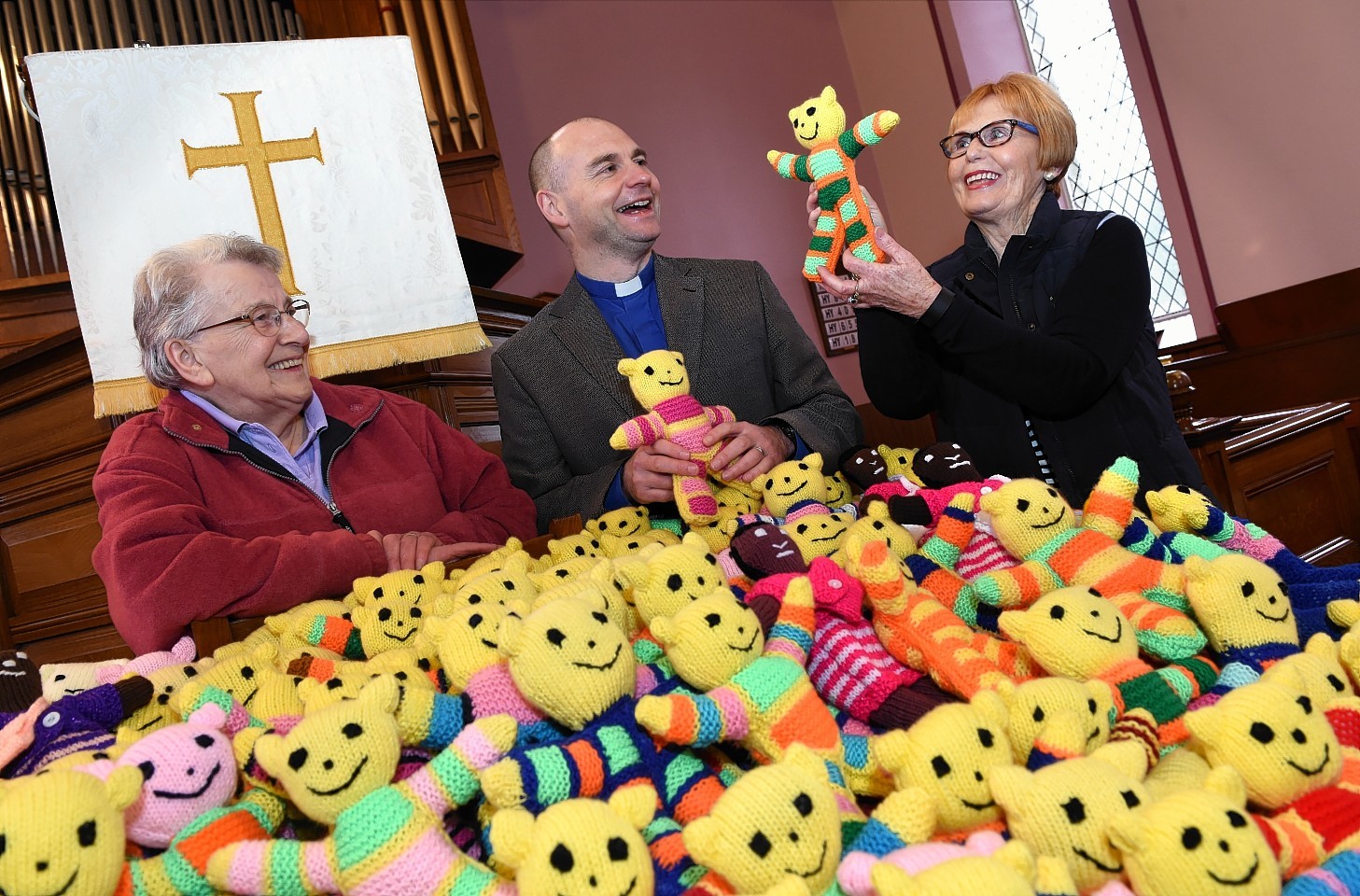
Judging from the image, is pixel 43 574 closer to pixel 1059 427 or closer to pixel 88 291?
pixel 88 291

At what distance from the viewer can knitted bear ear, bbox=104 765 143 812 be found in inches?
23.7

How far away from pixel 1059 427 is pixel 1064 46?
194 inches

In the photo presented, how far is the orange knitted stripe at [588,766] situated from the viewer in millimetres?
637

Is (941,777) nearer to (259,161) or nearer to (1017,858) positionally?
(1017,858)

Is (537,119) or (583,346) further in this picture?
(537,119)

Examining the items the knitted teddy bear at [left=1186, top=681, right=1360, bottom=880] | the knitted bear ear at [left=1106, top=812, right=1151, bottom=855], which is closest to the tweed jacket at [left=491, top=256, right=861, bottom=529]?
the knitted teddy bear at [left=1186, top=681, right=1360, bottom=880]

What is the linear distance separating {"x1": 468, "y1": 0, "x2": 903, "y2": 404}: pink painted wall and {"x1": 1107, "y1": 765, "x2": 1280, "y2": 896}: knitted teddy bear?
4.42 metres

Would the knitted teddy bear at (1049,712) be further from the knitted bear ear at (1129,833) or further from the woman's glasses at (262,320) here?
the woman's glasses at (262,320)

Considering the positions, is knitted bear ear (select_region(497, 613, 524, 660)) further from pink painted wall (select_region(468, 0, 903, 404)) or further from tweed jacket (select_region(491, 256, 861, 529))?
pink painted wall (select_region(468, 0, 903, 404))

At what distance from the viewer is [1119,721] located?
0.68 m

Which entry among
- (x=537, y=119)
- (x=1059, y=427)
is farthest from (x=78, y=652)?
(x=537, y=119)

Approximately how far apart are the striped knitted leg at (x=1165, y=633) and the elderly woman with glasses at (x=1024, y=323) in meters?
0.72

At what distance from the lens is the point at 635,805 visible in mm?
596

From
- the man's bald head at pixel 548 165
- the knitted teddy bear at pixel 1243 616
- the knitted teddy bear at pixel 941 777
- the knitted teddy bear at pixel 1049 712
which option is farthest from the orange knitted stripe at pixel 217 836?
the man's bald head at pixel 548 165
